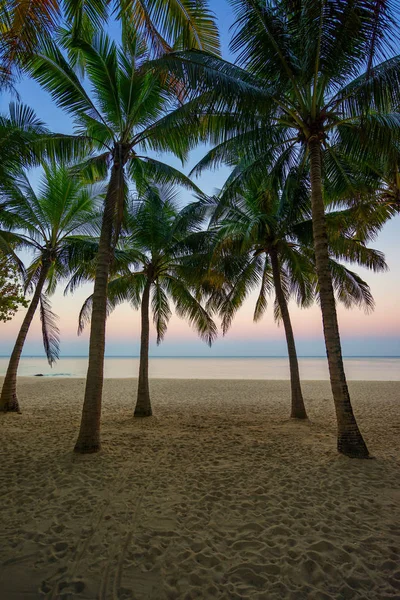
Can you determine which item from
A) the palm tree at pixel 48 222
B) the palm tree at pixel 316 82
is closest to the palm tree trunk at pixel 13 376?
the palm tree at pixel 48 222

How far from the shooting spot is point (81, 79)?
670 cm

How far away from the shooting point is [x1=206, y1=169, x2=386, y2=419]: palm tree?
7926 mm

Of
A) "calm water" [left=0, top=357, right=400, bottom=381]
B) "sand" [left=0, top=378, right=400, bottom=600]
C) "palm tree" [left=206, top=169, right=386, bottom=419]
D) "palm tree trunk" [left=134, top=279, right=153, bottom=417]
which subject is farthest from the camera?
"calm water" [left=0, top=357, right=400, bottom=381]

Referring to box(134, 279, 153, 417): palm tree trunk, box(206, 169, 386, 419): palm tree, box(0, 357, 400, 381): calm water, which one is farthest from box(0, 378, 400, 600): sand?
box(0, 357, 400, 381): calm water

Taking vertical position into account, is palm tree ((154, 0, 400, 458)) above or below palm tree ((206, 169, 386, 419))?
above

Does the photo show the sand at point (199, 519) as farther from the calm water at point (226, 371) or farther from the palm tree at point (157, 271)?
the calm water at point (226, 371)

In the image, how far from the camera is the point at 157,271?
9.54 meters

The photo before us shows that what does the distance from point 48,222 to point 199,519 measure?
9.31 m

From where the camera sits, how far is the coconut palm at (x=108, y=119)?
546 centimetres

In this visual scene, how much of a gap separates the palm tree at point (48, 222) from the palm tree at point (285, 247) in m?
4.38

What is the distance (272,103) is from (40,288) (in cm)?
801

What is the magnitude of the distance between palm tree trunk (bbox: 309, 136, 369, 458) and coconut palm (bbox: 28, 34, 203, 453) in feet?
10.7

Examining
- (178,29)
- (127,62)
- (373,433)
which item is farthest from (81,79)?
Answer: (373,433)

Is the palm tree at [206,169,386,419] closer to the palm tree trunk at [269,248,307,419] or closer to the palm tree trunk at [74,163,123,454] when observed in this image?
the palm tree trunk at [269,248,307,419]
